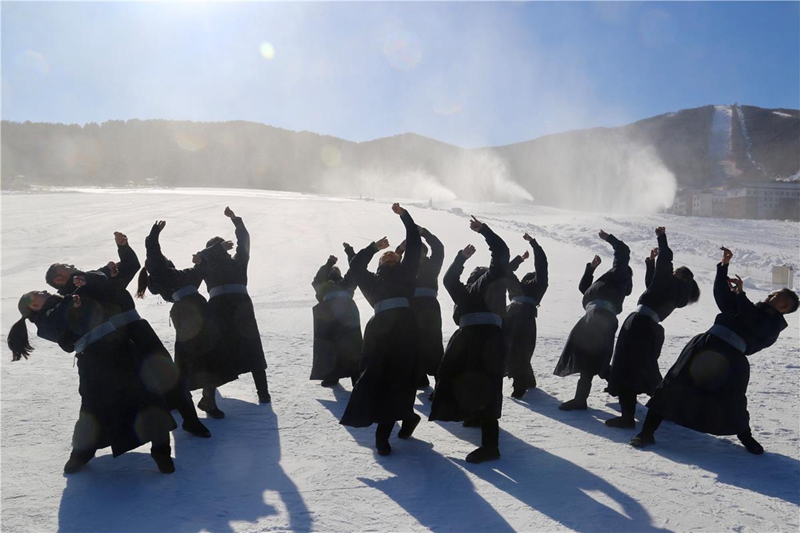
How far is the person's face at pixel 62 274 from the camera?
434cm

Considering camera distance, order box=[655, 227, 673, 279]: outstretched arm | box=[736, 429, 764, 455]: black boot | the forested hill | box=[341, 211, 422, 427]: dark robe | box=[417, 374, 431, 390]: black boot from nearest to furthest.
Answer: box=[341, 211, 422, 427]: dark robe → box=[736, 429, 764, 455]: black boot → box=[655, 227, 673, 279]: outstretched arm → box=[417, 374, 431, 390]: black boot → the forested hill

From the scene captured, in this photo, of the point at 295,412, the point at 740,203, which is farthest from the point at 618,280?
the point at 740,203

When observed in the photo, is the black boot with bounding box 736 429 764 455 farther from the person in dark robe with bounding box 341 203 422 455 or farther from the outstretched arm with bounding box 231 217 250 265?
the outstretched arm with bounding box 231 217 250 265

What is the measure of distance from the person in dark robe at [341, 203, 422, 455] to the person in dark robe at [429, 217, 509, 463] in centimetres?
30

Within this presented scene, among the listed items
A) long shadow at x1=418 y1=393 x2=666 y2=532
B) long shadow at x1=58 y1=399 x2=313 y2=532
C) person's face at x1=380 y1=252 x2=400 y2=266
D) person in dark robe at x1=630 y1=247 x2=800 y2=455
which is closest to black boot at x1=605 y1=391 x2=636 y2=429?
person in dark robe at x1=630 y1=247 x2=800 y2=455

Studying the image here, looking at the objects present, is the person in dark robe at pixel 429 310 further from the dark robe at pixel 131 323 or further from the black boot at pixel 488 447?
the dark robe at pixel 131 323

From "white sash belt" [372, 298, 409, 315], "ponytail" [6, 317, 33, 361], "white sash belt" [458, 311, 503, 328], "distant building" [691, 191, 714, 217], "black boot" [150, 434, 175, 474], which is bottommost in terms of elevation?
"black boot" [150, 434, 175, 474]

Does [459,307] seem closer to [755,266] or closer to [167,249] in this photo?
[167,249]

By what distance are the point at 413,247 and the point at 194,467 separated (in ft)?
8.10

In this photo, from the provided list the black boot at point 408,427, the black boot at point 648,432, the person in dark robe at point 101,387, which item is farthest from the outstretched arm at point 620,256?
the person in dark robe at point 101,387

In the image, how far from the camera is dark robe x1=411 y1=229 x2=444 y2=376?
19.8 ft

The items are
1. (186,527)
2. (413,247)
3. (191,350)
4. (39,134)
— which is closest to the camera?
(186,527)

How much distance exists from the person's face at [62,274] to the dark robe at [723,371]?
497 centimetres

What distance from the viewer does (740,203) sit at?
217 ft
